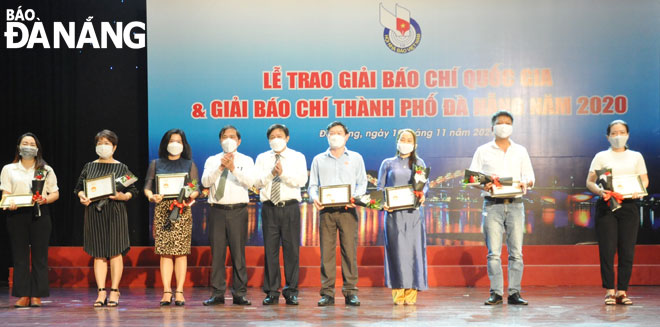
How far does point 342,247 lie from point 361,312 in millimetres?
622

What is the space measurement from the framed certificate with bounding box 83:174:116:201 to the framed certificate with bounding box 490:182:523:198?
290 centimetres

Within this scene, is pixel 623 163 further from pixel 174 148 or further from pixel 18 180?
pixel 18 180

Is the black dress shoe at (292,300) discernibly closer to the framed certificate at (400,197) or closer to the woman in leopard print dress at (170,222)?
the woman in leopard print dress at (170,222)

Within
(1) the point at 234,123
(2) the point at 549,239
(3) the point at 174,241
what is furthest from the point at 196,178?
(2) the point at 549,239

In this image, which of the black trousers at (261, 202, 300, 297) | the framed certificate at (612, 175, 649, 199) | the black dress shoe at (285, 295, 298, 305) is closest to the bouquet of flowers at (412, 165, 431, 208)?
the black trousers at (261, 202, 300, 297)

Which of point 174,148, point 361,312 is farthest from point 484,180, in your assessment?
point 174,148

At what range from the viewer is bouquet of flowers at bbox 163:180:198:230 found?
5367 mm

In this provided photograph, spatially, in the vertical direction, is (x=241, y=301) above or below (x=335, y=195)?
below

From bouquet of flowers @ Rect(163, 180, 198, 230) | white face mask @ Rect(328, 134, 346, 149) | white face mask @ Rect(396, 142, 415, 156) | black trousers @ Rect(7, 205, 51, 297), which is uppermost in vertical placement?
white face mask @ Rect(328, 134, 346, 149)

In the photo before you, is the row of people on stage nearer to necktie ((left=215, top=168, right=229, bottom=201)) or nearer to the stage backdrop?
necktie ((left=215, top=168, right=229, bottom=201))

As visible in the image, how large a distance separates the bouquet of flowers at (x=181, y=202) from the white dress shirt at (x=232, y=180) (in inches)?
4.5

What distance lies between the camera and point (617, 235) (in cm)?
551

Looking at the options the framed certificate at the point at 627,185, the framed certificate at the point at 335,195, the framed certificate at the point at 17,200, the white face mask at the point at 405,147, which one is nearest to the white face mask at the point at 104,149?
the framed certificate at the point at 17,200

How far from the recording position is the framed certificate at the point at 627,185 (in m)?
5.40
